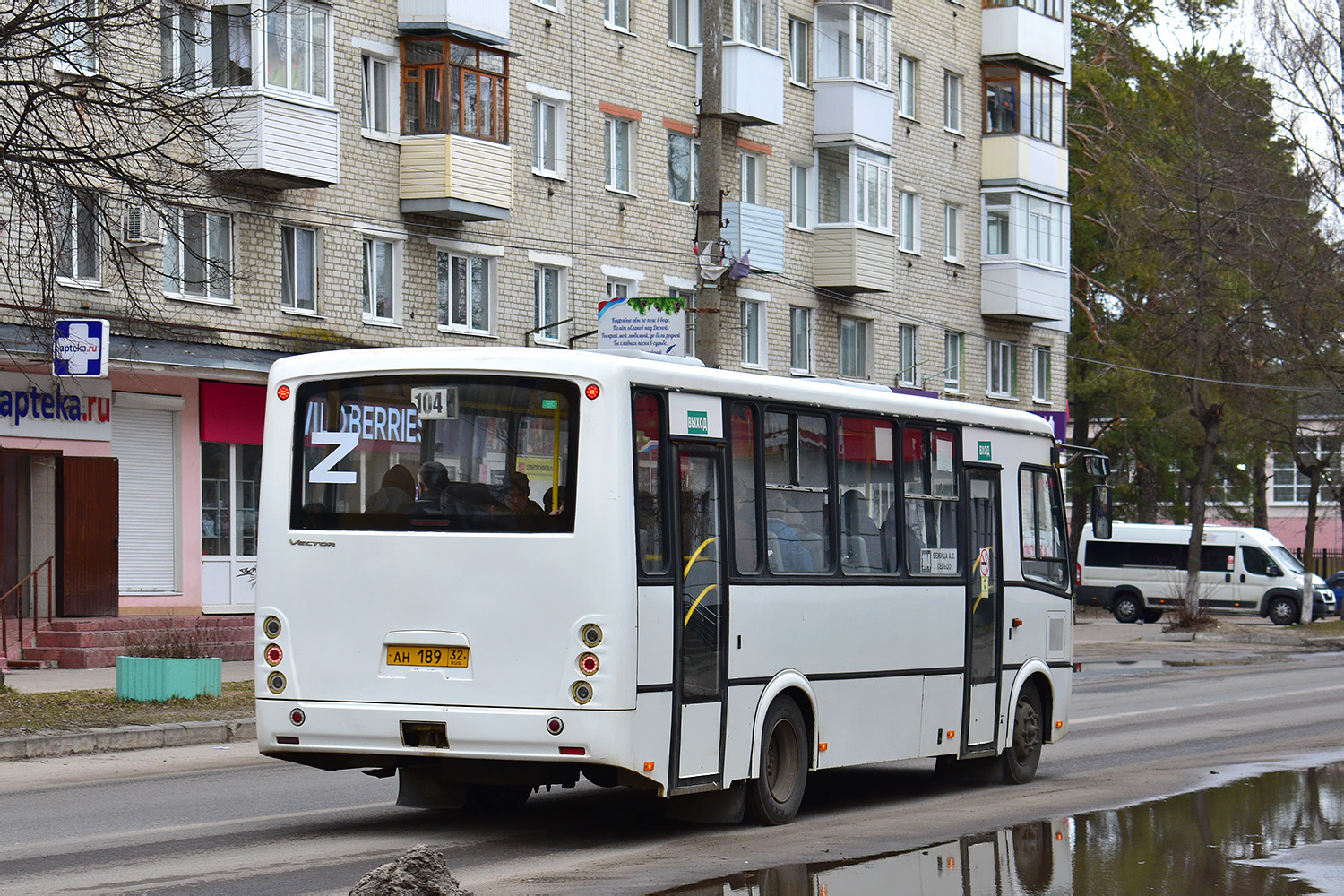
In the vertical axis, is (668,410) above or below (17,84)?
below

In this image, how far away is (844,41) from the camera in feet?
141

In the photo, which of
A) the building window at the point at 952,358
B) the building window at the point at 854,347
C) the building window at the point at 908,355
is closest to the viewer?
the building window at the point at 854,347

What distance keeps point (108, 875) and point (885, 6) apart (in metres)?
37.9

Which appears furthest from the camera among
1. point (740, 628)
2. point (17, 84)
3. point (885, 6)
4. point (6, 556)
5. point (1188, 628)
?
point (885, 6)

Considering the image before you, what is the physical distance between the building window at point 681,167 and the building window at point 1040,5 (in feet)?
48.2

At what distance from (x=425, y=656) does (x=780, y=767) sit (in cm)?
249

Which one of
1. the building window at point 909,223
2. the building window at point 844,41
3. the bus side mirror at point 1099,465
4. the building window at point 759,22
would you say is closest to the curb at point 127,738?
the bus side mirror at point 1099,465

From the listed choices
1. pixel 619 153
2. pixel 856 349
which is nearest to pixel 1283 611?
pixel 856 349

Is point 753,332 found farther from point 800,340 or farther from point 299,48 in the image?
point 299,48

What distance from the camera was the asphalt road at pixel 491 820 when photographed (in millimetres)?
9203

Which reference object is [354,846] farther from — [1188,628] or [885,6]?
[885,6]

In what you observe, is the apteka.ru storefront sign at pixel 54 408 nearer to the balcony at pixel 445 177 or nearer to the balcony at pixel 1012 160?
the balcony at pixel 445 177

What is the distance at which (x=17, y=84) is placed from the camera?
16469mm

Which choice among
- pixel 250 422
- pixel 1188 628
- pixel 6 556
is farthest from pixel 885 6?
pixel 6 556
